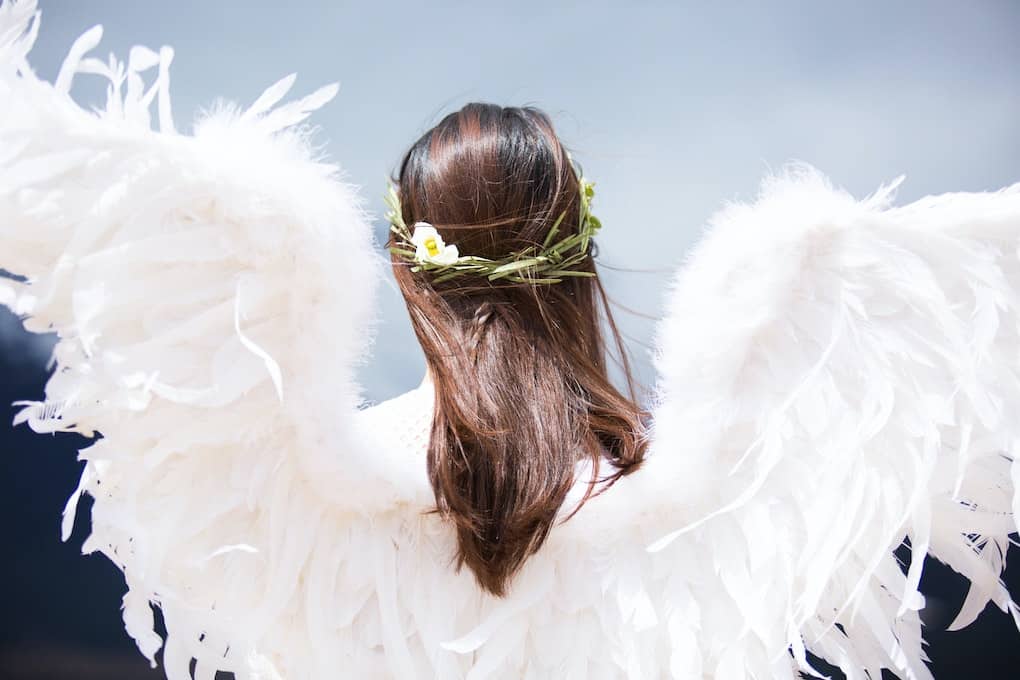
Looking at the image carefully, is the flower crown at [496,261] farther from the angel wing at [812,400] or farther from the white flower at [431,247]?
the angel wing at [812,400]

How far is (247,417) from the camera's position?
2.52 feet

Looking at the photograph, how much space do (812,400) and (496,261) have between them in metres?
0.41

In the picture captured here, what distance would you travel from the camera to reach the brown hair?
2.87 ft

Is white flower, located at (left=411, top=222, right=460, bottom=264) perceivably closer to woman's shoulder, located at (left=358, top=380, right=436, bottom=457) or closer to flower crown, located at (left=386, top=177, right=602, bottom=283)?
flower crown, located at (left=386, top=177, right=602, bottom=283)

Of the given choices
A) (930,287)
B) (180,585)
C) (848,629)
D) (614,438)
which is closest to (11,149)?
(180,585)

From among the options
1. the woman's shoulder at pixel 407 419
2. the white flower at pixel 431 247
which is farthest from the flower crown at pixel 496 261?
the woman's shoulder at pixel 407 419

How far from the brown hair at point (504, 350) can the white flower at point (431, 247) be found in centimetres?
2

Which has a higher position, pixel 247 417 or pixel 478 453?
pixel 247 417

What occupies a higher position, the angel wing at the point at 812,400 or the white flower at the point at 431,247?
the white flower at the point at 431,247

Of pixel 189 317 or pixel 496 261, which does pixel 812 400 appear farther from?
pixel 189 317

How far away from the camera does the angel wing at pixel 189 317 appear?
27.8 inches

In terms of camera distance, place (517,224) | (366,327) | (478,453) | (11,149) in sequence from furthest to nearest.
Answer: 1. (517,224)
2. (478,453)
3. (366,327)
4. (11,149)

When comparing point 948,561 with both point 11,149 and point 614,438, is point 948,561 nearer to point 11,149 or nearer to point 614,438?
point 614,438

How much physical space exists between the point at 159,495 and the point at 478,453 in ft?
1.02
